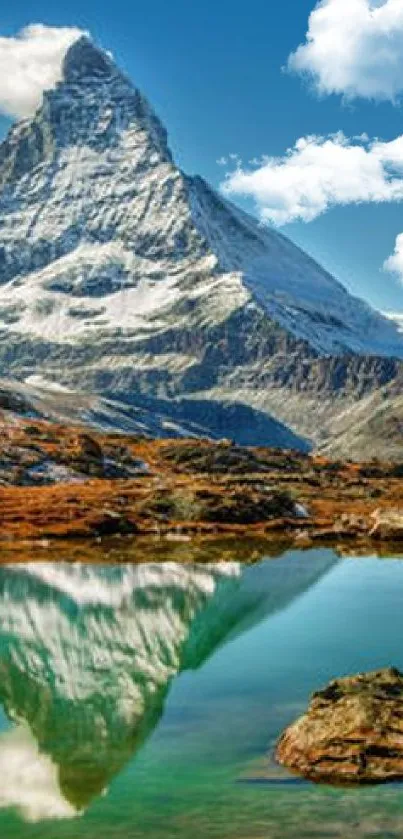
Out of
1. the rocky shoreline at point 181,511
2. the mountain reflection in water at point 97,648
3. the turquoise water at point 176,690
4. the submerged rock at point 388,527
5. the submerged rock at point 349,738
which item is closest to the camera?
the turquoise water at point 176,690

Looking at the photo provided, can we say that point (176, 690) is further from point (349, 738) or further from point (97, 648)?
point (349, 738)

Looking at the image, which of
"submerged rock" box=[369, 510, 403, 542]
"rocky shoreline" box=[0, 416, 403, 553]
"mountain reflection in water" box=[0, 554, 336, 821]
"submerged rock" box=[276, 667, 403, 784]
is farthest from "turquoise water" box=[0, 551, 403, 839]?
"rocky shoreline" box=[0, 416, 403, 553]

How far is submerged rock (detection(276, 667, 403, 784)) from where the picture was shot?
116 feet

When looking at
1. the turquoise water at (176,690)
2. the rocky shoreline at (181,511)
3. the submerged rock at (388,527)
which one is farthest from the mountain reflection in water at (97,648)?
the rocky shoreline at (181,511)

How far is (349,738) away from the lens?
36.5 meters

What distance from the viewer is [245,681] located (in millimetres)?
53250

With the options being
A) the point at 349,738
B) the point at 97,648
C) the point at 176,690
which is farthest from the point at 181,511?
the point at 349,738

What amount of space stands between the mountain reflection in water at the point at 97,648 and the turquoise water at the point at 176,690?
0.11m

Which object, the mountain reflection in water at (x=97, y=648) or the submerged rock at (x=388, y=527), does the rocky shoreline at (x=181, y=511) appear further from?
the mountain reflection in water at (x=97, y=648)

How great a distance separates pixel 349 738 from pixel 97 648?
29639 millimetres

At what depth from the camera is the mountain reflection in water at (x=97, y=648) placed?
1543 inches

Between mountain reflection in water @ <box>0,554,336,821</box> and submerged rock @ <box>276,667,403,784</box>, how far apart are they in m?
6.34

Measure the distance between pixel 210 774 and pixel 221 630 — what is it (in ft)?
111

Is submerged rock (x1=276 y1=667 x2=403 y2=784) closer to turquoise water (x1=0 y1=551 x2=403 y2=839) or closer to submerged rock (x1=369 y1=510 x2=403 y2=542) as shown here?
turquoise water (x1=0 y1=551 x2=403 y2=839)
